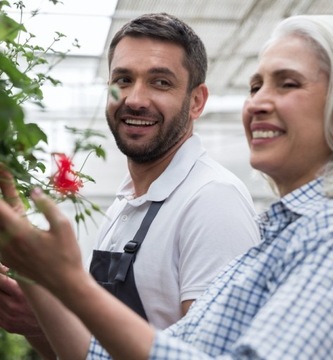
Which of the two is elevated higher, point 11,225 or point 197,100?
point 197,100

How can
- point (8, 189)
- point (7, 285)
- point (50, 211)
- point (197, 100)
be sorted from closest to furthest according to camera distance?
point (50, 211), point (8, 189), point (7, 285), point (197, 100)

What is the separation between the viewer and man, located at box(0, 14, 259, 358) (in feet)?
6.54

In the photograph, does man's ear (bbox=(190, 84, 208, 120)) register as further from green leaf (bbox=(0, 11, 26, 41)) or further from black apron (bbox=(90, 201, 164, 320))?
green leaf (bbox=(0, 11, 26, 41))

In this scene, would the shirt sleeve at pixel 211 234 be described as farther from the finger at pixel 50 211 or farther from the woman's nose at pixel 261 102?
the finger at pixel 50 211

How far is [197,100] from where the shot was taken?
244cm

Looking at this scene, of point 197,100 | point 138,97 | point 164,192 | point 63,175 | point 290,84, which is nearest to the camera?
point 63,175

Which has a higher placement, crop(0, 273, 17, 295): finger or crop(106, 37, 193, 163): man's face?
crop(106, 37, 193, 163): man's face

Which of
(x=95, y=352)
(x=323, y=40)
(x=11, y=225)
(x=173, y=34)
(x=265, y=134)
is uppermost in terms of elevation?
(x=173, y=34)

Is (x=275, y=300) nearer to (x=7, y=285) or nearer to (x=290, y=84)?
(x=290, y=84)

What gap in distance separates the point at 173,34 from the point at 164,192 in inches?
17.7

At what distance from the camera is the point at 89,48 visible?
285 inches

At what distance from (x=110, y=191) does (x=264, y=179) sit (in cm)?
895

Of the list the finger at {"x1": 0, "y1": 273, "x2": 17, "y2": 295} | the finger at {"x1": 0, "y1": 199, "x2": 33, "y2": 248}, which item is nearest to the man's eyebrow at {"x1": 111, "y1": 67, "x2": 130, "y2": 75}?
the finger at {"x1": 0, "y1": 273, "x2": 17, "y2": 295}

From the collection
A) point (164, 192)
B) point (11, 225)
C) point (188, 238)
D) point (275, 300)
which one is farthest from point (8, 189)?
point (164, 192)
